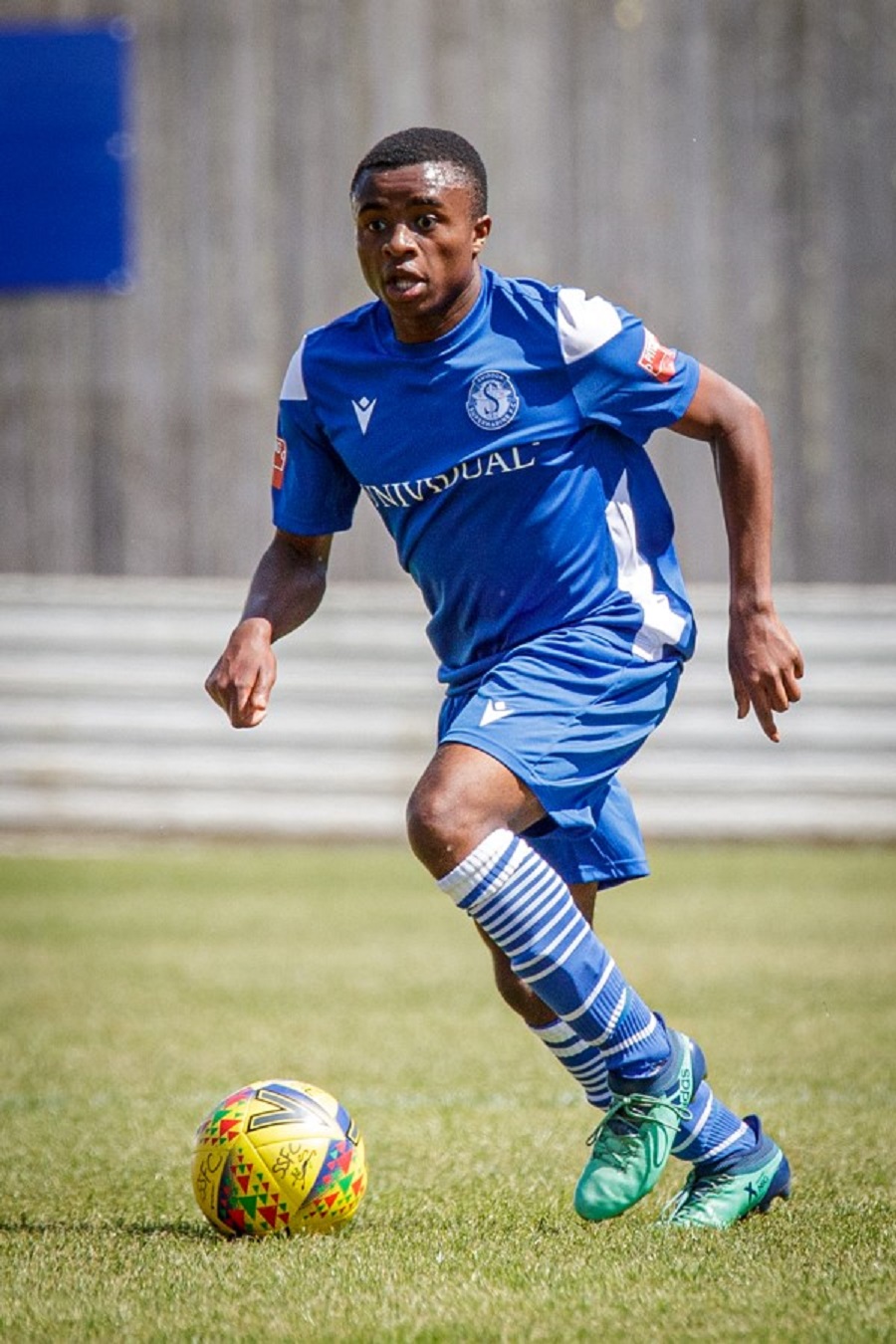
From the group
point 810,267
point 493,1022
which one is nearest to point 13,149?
point 810,267

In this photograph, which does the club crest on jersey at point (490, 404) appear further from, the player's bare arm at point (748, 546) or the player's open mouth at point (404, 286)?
the player's bare arm at point (748, 546)

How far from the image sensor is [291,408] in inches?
171

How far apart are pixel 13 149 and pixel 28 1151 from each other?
10165mm

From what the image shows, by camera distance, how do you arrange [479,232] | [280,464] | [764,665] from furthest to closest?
[280,464], [479,232], [764,665]

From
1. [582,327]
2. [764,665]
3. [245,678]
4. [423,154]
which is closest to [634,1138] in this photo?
[764,665]

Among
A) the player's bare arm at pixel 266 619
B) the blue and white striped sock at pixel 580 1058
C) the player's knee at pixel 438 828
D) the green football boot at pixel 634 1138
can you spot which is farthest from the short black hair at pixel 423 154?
the green football boot at pixel 634 1138

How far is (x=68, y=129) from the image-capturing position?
13.7 meters

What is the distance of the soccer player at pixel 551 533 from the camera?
4000 millimetres

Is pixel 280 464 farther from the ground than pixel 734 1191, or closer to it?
farther from the ground

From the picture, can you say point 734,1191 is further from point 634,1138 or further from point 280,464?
point 280,464

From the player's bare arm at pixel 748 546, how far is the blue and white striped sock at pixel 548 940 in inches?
23.0

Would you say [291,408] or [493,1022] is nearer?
[291,408]

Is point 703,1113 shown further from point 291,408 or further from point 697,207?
point 697,207

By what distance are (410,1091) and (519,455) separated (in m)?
2.51
